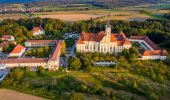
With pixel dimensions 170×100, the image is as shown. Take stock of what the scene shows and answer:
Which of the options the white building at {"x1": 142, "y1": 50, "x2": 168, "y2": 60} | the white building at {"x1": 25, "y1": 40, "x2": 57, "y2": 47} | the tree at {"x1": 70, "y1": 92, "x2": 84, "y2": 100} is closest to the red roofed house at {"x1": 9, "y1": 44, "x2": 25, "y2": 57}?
the white building at {"x1": 25, "y1": 40, "x2": 57, "y2": 47}

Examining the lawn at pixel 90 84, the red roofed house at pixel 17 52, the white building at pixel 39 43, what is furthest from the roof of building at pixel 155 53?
the red roofed house at pixel 17 52

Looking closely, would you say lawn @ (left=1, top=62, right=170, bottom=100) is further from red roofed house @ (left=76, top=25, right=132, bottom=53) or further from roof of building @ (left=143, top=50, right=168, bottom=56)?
red roofed house @ (left=76, top=25, right=132, bottom=53)

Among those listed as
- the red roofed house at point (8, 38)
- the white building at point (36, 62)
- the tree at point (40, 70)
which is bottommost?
the tree at point (40, 70)

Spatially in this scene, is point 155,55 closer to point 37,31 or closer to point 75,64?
point 75,64

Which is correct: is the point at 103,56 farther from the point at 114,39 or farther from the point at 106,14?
the point at 106,14

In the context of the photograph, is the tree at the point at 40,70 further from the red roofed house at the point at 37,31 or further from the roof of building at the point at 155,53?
the red roofed house at the point at 37,31

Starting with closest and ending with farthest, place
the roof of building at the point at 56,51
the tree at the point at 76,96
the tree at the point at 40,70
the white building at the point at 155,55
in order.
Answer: the tree at the point at 76,96
the tree at the point at 40,70
the roof of building at the point at 56,51
the white building at the point at 155,55

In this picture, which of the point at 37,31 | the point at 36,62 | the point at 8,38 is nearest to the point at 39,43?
the point at 8,38

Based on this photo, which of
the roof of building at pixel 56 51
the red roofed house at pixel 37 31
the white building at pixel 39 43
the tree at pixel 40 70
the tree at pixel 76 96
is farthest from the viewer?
the red roofed house at pixel 37 31
